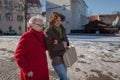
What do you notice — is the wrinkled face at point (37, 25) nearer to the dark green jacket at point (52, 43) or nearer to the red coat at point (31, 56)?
the red coat at point (31, 56)

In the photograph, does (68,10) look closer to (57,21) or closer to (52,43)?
(57,21)

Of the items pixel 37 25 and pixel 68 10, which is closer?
pixel 37 25

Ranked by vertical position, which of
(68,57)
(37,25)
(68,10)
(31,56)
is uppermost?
(68,10)

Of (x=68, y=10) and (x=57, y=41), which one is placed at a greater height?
(x=68, y=10)

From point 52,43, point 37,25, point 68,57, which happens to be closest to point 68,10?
point 68,57

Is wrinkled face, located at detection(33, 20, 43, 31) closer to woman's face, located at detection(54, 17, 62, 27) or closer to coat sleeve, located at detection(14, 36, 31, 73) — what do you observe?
coat sleeve, located at detection(14, 36, 31, 73)

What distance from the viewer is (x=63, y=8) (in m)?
48.9

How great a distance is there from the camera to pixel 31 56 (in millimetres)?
3369

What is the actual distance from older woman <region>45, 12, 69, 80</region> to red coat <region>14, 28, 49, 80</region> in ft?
1.31

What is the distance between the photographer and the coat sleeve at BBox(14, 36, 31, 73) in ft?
10.7

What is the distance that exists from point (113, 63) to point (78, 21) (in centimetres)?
4300

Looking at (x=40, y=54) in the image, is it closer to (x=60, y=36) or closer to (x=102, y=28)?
(x=60, y=36)

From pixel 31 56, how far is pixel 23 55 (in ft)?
0.49

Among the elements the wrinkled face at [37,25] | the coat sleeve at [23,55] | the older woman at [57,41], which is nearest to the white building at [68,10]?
the older woman at [57,41]
